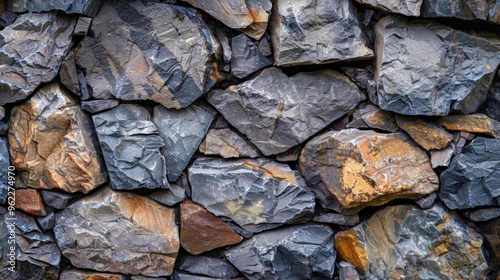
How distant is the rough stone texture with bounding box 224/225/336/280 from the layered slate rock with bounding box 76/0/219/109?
24.3 inches

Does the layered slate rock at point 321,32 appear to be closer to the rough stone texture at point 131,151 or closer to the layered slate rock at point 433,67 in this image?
the layered slate rock at point 433,67

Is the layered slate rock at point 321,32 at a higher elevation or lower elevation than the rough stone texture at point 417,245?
higher

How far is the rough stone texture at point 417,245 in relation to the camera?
1840 mm

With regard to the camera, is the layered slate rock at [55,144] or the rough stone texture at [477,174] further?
the layered slate rock at [55,144]

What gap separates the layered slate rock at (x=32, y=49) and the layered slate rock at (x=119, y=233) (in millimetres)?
499

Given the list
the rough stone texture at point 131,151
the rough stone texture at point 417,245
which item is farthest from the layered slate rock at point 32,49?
the rough stone texture at point 417,245

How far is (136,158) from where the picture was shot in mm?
1881

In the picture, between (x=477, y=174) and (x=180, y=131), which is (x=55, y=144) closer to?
(x=180, y=131)

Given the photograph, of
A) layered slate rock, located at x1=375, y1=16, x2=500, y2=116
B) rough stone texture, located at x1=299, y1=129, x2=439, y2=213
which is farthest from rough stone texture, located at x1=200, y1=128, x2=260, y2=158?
layered slate rock, located at x1=375, y1=16, x2=500, y2=116

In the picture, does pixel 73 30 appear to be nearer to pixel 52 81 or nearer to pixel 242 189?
pixel 52 81

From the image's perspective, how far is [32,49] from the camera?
1.86m

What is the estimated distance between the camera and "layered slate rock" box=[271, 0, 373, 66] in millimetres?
1816

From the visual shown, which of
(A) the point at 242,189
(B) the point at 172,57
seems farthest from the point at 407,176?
(B) the point at 172,57

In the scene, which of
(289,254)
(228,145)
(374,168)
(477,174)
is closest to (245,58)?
(228,145)
